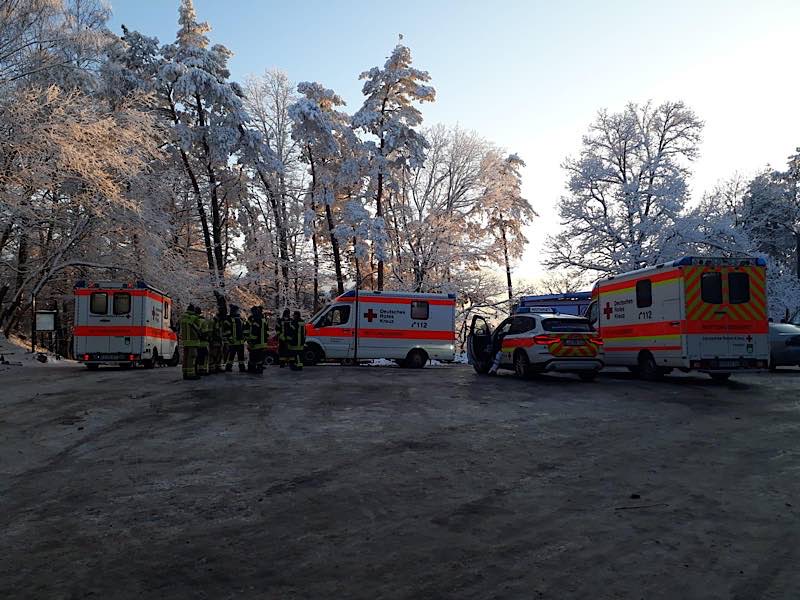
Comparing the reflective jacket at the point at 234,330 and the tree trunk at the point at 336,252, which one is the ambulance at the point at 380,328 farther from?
the tree trunk at the point at 336,252

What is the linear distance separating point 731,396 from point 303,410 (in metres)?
8.79

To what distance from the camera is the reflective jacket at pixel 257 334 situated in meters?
17.4

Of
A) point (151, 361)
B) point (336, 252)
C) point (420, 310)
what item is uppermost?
point (336, 252)

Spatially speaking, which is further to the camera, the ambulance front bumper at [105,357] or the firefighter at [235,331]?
the ambulance front bumper at [105,357]

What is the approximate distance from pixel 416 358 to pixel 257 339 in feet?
23.3

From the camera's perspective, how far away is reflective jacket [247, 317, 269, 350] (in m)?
17.4

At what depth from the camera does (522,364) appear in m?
16.4

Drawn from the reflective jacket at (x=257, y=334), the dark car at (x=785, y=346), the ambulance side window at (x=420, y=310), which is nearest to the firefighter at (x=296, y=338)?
the reflective jacket at (x=257, y=334)

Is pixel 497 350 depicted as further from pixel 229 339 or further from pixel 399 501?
pixel 399 501

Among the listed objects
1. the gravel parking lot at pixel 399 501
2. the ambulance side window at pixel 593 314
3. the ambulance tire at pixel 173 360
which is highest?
the ambulance side window at pixel 593 314

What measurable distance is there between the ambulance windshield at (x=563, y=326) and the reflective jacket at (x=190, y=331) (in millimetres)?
8852

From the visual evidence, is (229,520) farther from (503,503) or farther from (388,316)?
(388,316)

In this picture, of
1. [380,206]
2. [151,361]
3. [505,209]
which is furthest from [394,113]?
[151,361]

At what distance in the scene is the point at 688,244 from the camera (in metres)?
32.2
